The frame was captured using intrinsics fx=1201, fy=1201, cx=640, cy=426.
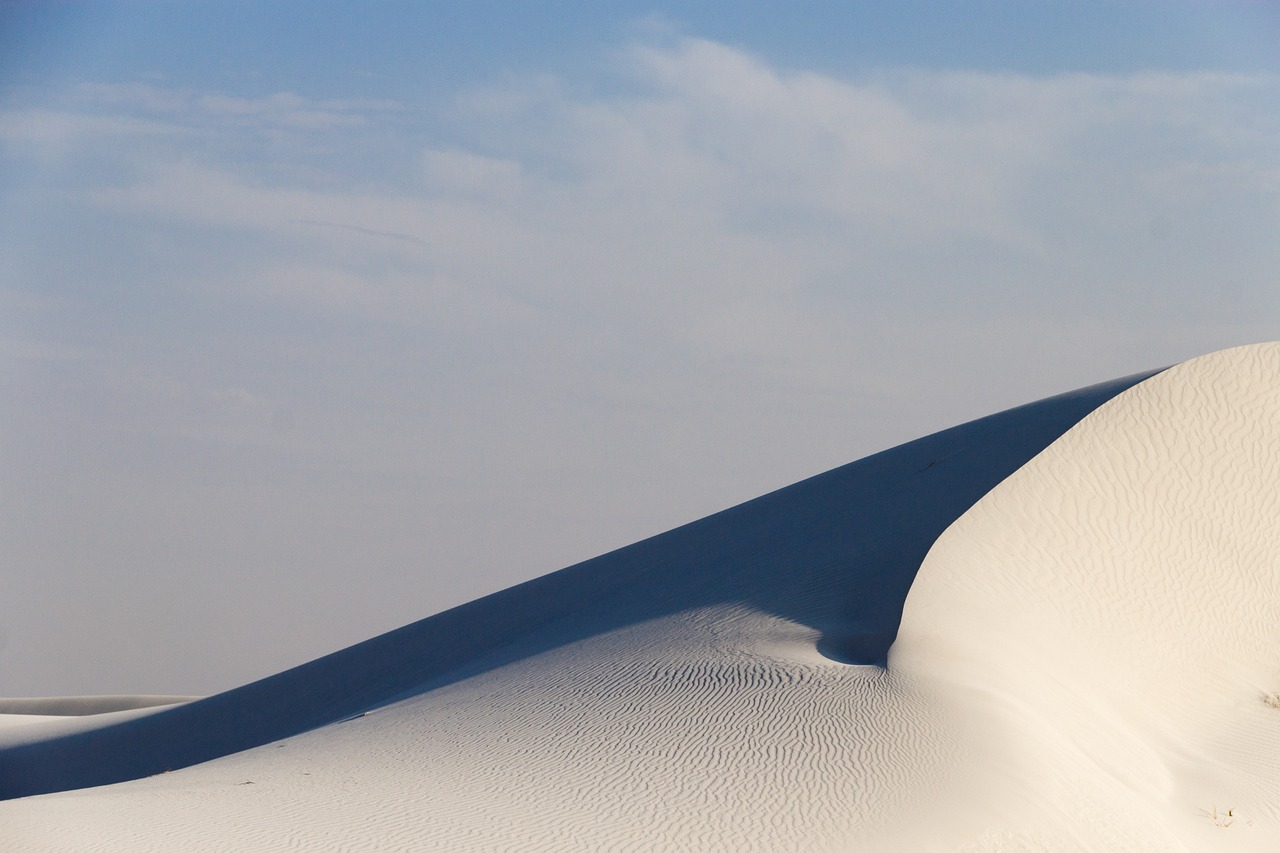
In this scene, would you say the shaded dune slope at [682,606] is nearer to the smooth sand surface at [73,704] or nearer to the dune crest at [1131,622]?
the dune crest at [1131,622]

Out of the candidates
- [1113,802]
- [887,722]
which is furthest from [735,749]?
[1113,802]

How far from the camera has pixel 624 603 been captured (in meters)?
16.2

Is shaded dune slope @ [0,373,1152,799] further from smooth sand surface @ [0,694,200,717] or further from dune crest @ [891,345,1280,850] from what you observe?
smooth sand surface @ [0,694,200,717]

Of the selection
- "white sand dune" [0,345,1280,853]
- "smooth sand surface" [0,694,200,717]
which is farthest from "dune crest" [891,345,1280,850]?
"smooth sand surface" [0,694,200,717]

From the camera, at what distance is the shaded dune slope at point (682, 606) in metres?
13.1

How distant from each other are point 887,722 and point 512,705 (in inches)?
144

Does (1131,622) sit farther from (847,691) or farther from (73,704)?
(73,704)

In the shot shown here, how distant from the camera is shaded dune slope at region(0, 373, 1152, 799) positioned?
1307cm

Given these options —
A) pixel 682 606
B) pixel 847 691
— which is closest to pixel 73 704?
pixel 682 606

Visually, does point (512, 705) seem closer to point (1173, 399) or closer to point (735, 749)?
point (735, 749)

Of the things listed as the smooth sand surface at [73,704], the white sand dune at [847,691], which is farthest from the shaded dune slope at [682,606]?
the smooth sand surface at [73,704]

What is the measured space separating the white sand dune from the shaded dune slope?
0.07 metres

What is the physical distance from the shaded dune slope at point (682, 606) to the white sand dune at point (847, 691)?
7 cm

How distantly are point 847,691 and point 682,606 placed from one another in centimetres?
434
